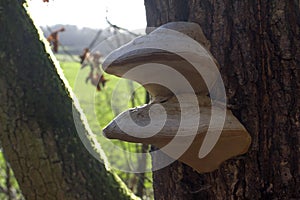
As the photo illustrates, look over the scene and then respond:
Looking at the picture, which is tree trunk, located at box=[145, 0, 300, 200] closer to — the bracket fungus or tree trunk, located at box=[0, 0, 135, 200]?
the bracket fungus

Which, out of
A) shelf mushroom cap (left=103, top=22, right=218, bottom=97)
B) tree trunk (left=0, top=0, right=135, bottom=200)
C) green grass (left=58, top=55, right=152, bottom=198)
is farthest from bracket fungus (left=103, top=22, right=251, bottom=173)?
green grass (left=58, top=55, right=152, bottom=198)

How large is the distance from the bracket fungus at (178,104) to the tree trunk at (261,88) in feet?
0.16

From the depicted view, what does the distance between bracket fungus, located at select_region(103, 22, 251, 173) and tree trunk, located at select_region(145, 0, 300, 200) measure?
0.16ft

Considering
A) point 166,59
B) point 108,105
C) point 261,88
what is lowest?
point 108,105

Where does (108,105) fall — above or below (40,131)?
below

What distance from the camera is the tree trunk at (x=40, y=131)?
155 centimetres

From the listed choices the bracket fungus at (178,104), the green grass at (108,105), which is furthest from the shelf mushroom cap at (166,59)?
the green grass at (108,105)

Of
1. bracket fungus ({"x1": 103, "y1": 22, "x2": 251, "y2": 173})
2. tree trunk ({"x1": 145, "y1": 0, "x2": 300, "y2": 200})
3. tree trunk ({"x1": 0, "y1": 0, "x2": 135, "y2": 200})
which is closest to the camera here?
bracket fungus ({"x1": 103, "y1": 22, "x2": 251, "y2": 173})

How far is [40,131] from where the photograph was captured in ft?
5.10

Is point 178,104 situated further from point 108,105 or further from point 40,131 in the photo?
point 108,105

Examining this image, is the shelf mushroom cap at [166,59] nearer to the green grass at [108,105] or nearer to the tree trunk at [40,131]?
the tree trunk at [40,131]

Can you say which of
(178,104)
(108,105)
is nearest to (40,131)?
(178,104)

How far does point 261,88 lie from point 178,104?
0.21 metres

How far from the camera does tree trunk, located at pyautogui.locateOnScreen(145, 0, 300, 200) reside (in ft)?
3.46
